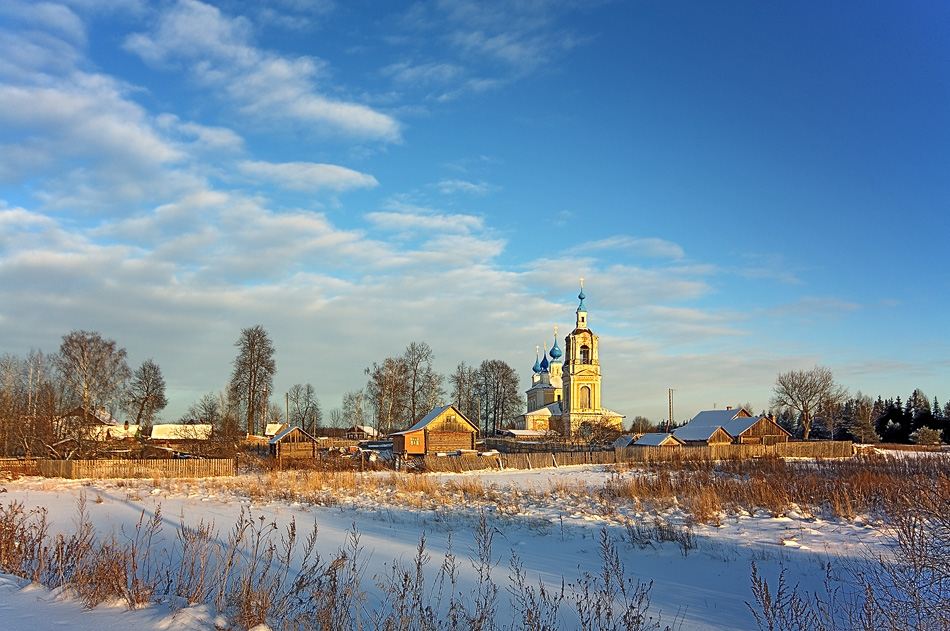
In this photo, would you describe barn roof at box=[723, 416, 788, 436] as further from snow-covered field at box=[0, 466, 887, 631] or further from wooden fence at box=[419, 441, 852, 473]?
snow-covered field at box=[0, 466, 887, 631]

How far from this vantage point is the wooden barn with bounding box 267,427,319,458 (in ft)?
140

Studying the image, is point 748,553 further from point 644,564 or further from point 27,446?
point 27,446

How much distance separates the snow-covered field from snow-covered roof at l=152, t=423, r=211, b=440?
28248 millimetres

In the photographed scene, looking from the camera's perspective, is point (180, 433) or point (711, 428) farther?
point (711, 428)

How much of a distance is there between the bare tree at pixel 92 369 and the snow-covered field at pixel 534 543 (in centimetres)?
3208

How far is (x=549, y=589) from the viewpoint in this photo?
7633 mm

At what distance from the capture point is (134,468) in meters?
30.3

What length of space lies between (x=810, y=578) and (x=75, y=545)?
875 cm

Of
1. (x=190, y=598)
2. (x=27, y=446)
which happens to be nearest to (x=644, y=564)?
(x=190, y=598)

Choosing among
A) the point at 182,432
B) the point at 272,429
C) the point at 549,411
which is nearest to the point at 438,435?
the point at 182,432

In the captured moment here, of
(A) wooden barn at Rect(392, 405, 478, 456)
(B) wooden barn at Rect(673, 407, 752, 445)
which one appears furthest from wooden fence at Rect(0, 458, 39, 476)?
(B) wooden barn at Rect(673, 407, 752, 445)

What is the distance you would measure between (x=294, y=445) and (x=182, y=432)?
47.0 feet

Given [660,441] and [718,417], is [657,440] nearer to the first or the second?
[660,441]

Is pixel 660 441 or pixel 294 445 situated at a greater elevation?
pixel 294 445
